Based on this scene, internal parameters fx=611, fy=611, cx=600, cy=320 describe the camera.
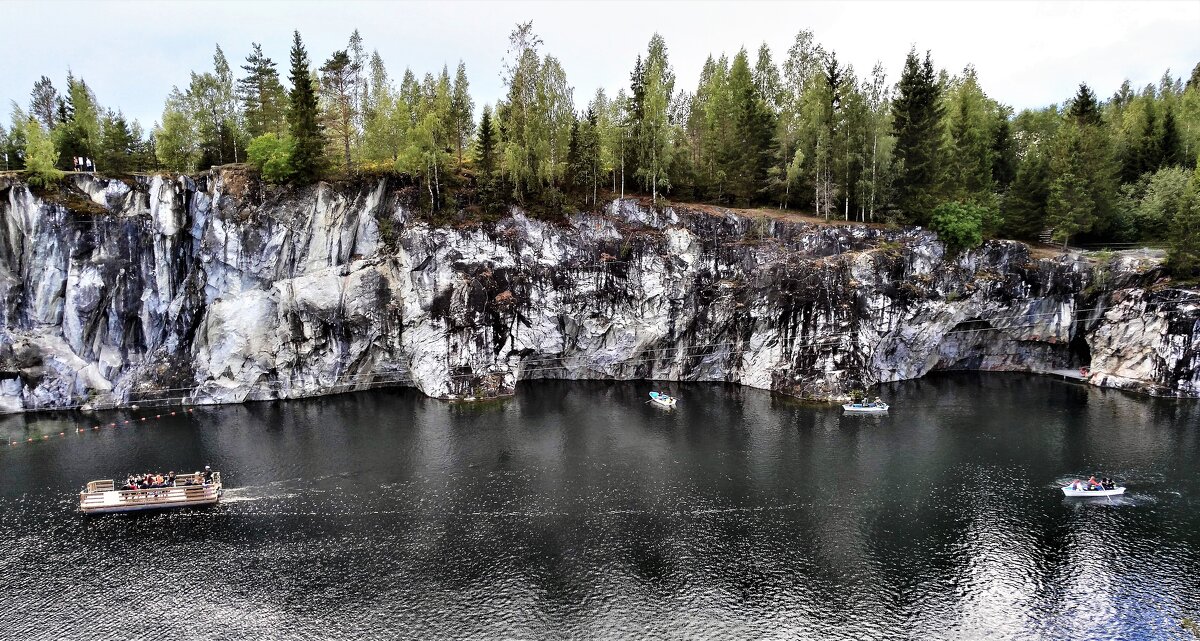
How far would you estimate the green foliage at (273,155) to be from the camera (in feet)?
218

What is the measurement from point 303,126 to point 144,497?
42.7m

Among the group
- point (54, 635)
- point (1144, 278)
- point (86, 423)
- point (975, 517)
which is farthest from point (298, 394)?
point (1144, 278)

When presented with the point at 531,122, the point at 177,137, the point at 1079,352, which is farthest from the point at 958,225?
the point at 177,137

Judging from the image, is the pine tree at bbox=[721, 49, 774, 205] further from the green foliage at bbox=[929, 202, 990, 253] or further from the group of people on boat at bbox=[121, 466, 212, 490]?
the group of people on boat at bbox=[121, 466, 212, 490]

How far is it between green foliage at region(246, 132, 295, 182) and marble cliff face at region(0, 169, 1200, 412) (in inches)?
79.4

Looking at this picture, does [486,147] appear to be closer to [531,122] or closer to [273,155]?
[531,122]

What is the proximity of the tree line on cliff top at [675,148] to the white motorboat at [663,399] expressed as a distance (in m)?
25.3

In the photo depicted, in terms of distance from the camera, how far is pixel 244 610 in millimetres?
32406

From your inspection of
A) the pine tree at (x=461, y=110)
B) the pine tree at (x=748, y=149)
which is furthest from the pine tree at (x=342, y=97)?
the pine tree at (x=748, y=149)

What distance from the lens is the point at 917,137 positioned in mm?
75688

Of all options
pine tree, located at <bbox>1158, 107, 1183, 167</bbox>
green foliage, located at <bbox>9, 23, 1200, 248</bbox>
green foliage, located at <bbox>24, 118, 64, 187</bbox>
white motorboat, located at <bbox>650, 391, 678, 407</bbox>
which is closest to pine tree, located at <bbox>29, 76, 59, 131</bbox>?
green foliage, located at <bbox>9, 23, 1200, 248</bbox>

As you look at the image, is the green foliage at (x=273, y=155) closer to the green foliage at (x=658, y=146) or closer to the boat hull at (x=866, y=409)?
the green foliage at (x=658, y=146)

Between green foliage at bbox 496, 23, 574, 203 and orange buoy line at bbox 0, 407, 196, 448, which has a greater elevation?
green foliage at bbox 496, 23, 574, 203

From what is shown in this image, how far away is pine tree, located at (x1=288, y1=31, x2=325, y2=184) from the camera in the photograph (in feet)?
222
